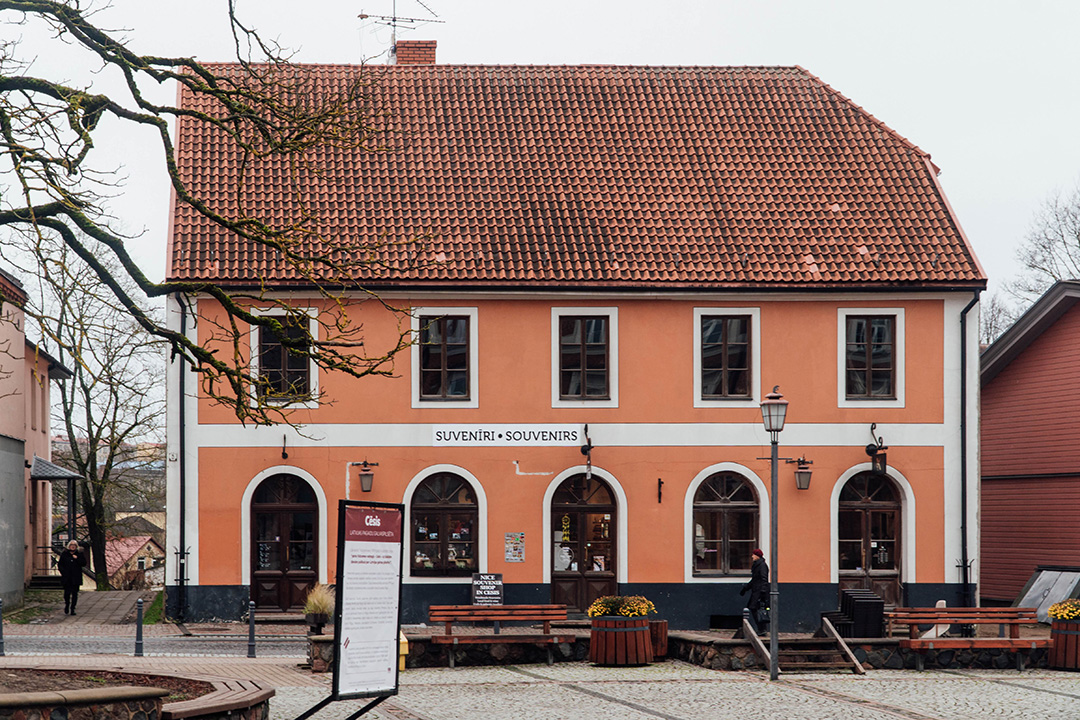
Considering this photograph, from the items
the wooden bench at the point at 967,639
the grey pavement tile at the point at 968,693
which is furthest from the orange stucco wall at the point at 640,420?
the grey pavement tile at the point at 968,693

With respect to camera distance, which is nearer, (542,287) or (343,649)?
(343,649)

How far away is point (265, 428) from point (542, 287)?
5.75m

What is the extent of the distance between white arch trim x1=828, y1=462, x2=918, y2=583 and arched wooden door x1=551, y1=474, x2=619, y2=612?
4.06 meters

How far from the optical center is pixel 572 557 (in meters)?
25.4

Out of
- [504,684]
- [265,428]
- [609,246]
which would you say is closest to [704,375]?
[609,246]

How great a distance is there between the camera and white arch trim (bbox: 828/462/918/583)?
25.3 meters

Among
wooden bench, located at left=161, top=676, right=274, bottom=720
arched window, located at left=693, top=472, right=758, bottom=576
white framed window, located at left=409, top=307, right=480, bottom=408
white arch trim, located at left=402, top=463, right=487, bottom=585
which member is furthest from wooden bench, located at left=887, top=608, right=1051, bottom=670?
wooden bench, located at left=161, top=676, right=274, bottom=720

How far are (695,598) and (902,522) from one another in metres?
4.22

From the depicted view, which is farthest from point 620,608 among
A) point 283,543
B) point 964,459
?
point 964,459

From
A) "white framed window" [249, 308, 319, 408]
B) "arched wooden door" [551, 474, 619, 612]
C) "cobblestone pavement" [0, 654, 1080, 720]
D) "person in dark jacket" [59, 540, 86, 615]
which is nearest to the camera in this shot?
"cobblestone pavement" [0, 654, 1080, 720]

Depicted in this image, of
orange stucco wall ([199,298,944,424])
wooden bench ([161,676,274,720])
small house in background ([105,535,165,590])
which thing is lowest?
small house in background ([105,535,165,590])

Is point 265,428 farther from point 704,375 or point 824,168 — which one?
point 824,168

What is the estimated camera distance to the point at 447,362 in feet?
83.2

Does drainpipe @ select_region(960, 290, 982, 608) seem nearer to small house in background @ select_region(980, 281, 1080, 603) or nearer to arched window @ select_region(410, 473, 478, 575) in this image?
small house in background @ select_region(980, 281, 1080, 603)
